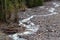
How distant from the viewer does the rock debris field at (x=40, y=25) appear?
5.06m

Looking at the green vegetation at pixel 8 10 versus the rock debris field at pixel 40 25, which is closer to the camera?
the rock debris field at pixel 40 25

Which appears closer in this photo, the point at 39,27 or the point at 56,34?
the point at 56,34

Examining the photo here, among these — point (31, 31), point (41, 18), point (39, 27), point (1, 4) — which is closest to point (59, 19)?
point (41, 18)

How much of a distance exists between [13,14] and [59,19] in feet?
5.21

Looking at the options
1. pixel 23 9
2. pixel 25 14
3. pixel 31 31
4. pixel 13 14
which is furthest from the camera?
pixel 23 9

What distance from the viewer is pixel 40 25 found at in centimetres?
599

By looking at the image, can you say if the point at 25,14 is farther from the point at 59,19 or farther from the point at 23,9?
the point at 59,19

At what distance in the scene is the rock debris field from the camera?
16.6 feet

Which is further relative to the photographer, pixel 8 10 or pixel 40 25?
pixel 8 10

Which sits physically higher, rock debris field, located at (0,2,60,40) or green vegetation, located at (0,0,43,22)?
green vegetation, located at (0,0,43,22)

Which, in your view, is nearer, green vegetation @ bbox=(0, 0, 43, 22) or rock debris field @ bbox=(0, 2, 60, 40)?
rock debris field @ bbox=(0, 2, 60, 40)

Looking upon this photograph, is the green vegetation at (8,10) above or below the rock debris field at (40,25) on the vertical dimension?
above

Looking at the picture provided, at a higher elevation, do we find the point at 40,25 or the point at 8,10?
the point at 8,10

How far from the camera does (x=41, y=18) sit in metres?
6.83
